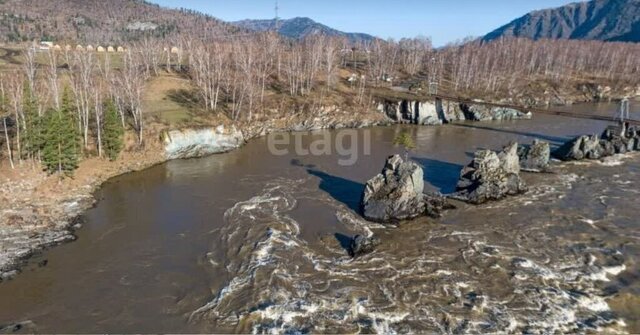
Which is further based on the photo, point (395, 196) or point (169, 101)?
point (169, 101)

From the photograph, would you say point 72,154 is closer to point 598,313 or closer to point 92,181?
point 92,181

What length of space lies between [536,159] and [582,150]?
9.34 metres

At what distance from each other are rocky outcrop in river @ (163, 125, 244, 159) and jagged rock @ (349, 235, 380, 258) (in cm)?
3272

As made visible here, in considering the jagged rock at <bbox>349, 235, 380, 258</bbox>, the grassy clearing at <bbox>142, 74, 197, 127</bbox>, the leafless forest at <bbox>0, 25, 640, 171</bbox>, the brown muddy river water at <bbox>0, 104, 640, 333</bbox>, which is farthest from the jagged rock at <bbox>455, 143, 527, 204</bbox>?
the grassy clearing at <bbox>142, 74, 197, 127</bbox>

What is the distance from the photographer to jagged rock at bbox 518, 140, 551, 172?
49.8 meters

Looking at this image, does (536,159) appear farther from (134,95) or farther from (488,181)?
(134,95)

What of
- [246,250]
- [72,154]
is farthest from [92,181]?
[246,250]

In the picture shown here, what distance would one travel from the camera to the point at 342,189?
44.8m

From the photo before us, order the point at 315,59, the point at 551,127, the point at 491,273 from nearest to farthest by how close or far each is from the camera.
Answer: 1. the point at 491,273
2. the point at 551,127
3. the point at 315,59

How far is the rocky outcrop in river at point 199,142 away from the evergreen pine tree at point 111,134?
6.65 metres

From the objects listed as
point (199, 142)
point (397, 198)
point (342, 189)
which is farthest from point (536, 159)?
point (199, 142)

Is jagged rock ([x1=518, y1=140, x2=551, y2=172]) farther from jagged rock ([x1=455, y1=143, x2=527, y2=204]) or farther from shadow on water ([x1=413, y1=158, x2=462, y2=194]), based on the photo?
jagged rock ([x1=455, y1=143, x2=527, y2=204])

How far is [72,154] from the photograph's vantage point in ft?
146

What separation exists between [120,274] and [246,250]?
841 centimetres
